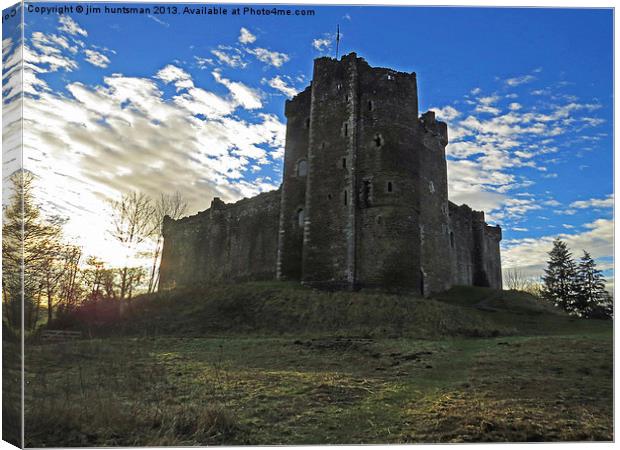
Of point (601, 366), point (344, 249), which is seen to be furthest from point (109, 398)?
point (344, 249)

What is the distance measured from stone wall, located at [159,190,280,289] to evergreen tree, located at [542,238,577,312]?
62.1ft

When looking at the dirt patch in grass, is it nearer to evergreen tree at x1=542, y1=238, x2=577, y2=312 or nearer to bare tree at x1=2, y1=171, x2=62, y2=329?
bare tree at x1=2, y1=171, x2=62, y2=329

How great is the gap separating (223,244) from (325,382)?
3310 cm

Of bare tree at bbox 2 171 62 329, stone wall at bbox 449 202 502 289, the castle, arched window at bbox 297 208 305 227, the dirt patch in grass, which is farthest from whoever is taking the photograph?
stone wall at bbox 449 202 502 289

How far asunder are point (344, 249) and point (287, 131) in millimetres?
10623

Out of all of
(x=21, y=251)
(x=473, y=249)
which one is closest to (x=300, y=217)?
(x=473, y=249)

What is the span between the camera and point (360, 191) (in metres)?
29.8

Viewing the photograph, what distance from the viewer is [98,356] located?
15.1 meters

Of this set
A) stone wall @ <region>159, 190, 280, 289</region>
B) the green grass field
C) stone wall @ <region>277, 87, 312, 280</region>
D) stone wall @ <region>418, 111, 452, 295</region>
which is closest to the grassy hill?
A: the green grass field

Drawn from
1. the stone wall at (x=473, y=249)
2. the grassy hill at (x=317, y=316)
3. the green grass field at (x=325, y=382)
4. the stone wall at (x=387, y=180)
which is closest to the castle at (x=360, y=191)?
the stone wall at (x=387, y=180)

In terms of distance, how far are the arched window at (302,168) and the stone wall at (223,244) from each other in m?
5.05

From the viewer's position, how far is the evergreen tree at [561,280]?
113 feet

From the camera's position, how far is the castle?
2880 centimetres

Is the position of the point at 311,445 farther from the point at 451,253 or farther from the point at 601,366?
the point at 451,253
